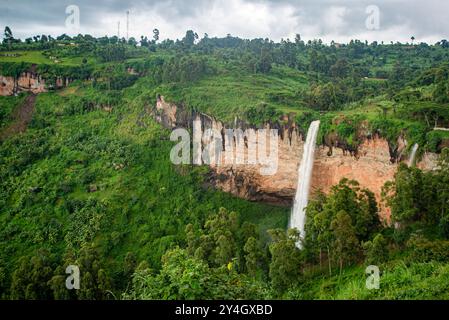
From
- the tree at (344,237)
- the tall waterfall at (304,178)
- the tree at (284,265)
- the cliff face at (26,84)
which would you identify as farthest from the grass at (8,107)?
the tree at (344,237)

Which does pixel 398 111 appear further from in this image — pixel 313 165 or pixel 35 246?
pixel 35 246

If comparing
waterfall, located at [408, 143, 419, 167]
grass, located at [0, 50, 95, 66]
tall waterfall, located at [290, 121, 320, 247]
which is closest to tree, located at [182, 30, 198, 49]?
grass, located at [0, 50, 95, 66]

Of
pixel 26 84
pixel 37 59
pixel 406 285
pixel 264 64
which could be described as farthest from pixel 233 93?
pixel 37 59

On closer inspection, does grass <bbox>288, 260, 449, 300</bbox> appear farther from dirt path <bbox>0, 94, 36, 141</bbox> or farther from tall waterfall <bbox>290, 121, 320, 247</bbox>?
dirt path <bbox>0, 94, 36, 141</bbox>

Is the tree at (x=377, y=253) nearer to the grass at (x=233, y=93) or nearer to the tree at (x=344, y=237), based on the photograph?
the tree at (x=344, y=237)

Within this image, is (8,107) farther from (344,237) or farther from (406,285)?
(406,285)
